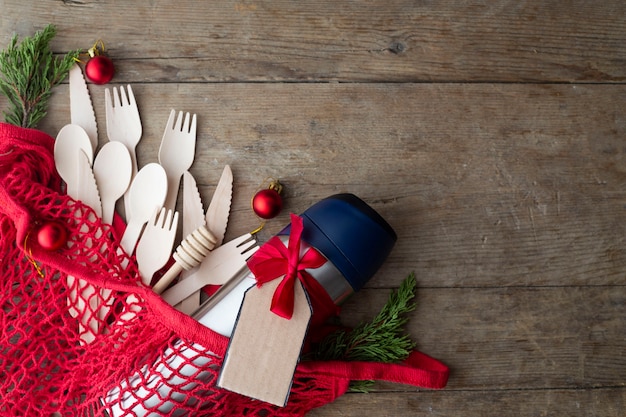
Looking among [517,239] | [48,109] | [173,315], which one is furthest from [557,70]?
[48,109]

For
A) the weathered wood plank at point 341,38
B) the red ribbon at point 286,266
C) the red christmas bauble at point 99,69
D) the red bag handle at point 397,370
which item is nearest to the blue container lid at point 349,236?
the red ribbon at point 286,266

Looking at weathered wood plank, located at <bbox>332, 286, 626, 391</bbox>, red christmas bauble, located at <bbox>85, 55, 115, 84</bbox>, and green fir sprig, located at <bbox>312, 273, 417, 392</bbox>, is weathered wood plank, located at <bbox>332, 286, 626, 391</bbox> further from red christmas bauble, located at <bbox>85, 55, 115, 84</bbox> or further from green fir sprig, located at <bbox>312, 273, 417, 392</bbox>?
red christmas bauble, located at <bbox>85, 55, 115, 84</bbox>

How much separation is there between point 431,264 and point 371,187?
152 millimetres

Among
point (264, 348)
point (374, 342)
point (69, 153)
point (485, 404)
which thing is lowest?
point (485, 404)

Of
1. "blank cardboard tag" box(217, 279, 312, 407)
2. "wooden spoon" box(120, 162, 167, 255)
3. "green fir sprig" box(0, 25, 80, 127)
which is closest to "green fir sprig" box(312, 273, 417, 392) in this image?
"blank cardboard tag" box(217, 279, 312, 407)

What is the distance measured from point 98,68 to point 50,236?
0.26 meters

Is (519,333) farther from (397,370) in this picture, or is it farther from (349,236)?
(349,236)

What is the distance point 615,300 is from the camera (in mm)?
918

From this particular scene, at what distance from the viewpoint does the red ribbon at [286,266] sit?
0.73 meters

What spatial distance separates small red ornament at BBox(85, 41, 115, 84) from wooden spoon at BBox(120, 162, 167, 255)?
0.50ft

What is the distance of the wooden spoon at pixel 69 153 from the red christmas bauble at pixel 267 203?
0.26 meters

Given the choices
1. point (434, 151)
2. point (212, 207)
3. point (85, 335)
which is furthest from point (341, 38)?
point (85, 335)

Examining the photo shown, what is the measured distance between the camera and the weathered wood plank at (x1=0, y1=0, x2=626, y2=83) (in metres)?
0.92

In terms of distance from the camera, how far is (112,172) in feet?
2.90
